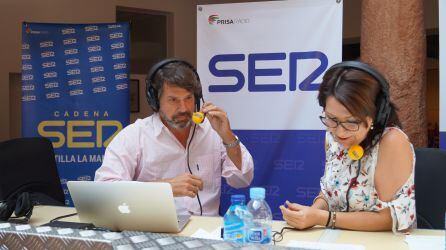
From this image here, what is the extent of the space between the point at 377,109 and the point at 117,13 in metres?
5.50

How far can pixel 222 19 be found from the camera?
11.2 ft

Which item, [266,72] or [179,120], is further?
[266,72]

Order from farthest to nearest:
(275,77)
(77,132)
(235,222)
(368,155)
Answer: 1. (77,132)
2. (275,77)
3. (368,155)
4. (235,222)

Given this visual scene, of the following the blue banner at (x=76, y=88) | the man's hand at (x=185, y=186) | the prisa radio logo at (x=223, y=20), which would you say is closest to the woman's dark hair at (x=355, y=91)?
the man's hand at (x=185, y=186)

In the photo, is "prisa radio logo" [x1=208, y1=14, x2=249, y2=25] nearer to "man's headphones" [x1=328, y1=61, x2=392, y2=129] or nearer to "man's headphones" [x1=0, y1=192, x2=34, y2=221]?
"man's headphones" [x1=328, y1=61, x2=392, y2=129]

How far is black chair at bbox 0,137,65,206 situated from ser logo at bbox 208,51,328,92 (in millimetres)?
1213

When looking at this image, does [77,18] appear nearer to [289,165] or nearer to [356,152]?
[289,165]

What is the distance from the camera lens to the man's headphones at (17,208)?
194 centimetres

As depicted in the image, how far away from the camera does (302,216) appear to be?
1785mm


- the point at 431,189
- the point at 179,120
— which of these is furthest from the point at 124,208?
the point at 431,189

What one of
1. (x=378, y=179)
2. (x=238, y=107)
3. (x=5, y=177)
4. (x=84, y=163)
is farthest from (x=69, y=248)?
(x=84, y=163)

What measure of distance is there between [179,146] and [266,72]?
1087 millimetres

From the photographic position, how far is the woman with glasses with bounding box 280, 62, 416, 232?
1737mm

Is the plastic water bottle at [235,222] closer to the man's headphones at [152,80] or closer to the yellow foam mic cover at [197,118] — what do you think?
the yellow foam mic cover at [197,118]
